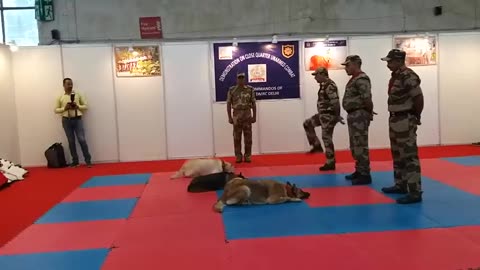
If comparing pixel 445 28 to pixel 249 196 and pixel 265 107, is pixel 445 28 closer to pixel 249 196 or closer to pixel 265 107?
pixel 265 107

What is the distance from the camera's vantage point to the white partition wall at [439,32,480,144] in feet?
39.6

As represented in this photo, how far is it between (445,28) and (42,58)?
942cm

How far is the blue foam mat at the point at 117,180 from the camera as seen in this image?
8345 millimetres

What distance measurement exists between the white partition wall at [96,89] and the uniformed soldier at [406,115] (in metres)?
7.10

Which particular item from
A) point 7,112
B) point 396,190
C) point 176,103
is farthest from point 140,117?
point 396,190

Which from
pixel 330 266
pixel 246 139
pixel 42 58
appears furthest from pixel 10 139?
pixel 330 266

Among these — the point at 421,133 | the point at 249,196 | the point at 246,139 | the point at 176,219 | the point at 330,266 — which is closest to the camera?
the point at 330,266

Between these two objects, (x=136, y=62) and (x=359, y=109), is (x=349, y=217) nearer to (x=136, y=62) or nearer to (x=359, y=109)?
(x=359, y=109)

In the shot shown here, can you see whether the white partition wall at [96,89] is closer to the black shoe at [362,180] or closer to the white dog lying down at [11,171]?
the white dog lying down at [11,171]

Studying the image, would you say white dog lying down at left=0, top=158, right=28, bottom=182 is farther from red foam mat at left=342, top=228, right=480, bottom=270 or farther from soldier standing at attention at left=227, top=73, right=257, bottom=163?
red foam mat at left=342, top=228, right=480, bottom=270

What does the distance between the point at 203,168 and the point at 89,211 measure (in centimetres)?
233

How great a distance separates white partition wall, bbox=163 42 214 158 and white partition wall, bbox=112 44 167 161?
8.0 inches

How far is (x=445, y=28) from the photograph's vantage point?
480 inches

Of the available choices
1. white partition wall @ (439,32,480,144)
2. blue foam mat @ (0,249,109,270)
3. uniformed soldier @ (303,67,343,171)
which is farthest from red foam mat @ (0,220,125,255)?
white partition wall @ (439,32,480,144)
